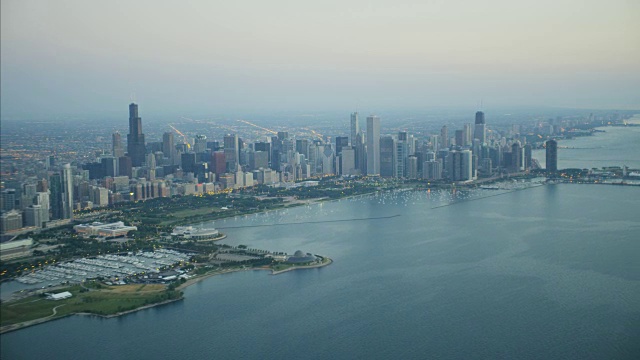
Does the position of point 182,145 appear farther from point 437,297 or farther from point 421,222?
point 437,297

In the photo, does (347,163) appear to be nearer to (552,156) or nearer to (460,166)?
(460,166)

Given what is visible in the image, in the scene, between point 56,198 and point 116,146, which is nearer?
point 56,198

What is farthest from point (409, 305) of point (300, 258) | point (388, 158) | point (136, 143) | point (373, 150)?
point (136, 143)

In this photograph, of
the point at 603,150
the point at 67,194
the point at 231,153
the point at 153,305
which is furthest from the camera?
the point at 231,153

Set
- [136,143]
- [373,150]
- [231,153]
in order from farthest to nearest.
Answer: [231,153] → [373,150] → [136,143]

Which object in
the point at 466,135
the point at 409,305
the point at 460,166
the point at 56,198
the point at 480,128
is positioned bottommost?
the point at 409,305

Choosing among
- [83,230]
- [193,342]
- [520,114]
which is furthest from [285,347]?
[520,114]

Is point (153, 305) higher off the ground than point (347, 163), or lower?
lower

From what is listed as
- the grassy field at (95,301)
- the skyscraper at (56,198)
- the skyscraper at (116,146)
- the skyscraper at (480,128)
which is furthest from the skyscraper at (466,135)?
the grassy field at (95,301)
